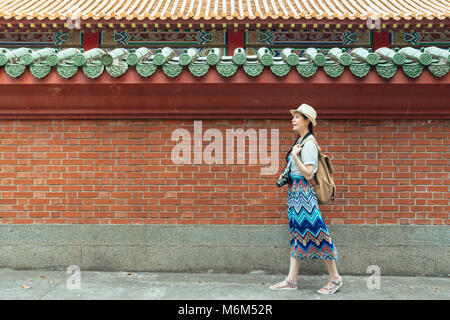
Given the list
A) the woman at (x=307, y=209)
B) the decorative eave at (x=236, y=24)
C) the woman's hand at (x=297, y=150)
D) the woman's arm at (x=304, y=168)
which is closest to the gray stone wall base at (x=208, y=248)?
the woman at (x=307, y=209)

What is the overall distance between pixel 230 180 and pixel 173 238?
3.08ft

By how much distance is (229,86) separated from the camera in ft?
13.0

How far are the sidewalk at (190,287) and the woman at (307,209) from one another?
1.26 feet

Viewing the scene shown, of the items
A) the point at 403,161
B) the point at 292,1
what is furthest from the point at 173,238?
the point at 292,1

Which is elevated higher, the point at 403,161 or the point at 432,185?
the point at 403,161

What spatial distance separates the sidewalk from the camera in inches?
140

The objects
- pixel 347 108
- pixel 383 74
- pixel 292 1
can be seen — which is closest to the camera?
pixel 383 74

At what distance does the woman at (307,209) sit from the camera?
3520mm

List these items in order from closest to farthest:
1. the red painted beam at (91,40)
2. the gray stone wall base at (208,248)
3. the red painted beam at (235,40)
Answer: the gray stone wall base at (208,248)
the red painted beam at (235,40)
the red painted beam at (91,40)

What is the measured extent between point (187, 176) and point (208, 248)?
86 centimetres

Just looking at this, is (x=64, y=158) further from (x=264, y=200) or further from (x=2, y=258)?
(x=264, y=200)

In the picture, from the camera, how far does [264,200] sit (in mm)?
4363

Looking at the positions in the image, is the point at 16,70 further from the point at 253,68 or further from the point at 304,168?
the point at 304,168

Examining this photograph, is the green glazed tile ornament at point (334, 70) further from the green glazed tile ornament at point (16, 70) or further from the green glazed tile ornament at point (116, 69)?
the green glazed tile ornament at point (16, 70)
